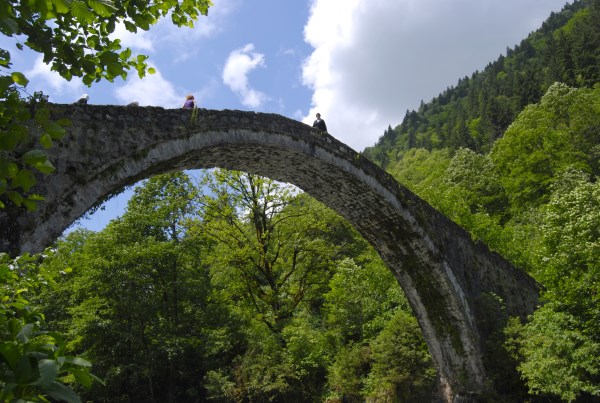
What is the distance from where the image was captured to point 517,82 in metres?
55.8

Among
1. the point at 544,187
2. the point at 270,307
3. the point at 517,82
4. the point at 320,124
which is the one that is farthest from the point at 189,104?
the point at 517,82

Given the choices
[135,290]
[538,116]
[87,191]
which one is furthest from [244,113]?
[538,116]

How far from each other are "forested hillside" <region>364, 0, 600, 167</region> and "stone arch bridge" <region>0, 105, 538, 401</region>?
126 ft

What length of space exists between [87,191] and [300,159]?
15.0 ft

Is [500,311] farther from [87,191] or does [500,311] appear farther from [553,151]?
[553,151]

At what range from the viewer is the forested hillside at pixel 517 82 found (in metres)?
45.8

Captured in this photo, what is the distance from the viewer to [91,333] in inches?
642

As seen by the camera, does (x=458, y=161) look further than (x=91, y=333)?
Yes

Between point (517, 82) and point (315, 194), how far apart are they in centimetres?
5209

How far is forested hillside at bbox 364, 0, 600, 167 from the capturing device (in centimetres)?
4584

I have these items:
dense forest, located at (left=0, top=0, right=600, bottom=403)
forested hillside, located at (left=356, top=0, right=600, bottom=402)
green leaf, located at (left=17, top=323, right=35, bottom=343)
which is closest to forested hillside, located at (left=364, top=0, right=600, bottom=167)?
forested hillside, located at (left=356, top=0, right=600, bottom=402)

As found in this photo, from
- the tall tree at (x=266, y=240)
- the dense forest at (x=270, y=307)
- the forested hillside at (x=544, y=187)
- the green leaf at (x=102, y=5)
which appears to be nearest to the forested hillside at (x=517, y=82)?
the forested hillside at (x=544, y=187)

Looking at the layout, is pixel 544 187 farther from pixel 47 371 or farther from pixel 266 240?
pixel 47 371

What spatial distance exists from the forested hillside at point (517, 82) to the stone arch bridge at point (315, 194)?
3832 cm
